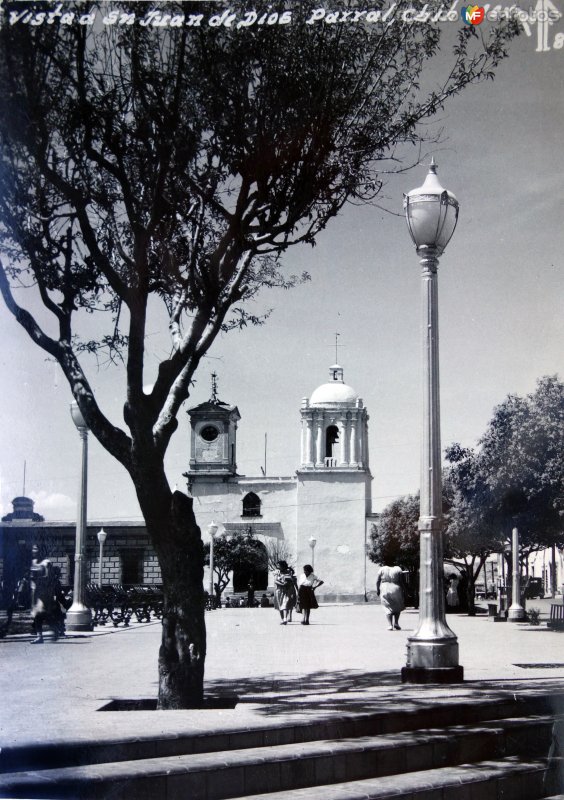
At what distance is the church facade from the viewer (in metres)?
53.5

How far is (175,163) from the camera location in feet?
24.8

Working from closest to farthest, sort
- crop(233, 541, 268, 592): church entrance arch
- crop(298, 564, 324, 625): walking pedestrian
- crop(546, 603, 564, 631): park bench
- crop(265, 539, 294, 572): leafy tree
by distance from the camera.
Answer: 1. crop(546, 603, 564, 631): park bench
2. crop(298, 564, 324, 625): walking pedestrian
3. crop(233, 541, 268, 592): church entrance arch
4. crop(265, 539, 294, 572): leafy tree

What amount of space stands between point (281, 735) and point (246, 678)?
11.5ft

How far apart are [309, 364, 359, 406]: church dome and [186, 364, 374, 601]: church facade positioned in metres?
0.05

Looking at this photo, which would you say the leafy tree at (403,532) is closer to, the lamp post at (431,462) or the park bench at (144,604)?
the park bench at (144,604)

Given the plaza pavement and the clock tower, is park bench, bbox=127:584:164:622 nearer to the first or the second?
the plaza pavement

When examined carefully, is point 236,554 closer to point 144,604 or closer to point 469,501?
point 144,604

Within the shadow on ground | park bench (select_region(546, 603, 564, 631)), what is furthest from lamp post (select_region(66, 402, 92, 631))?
park bench (select_region(546, 603, 564, 631))

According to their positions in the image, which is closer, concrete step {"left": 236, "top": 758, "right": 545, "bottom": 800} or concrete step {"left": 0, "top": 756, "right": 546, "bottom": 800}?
concrete step {"left": 0, "top": 756, "right": 546, "bottom": 800}

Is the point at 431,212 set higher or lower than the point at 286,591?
higher

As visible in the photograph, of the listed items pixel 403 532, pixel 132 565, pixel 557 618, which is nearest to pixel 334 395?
pixel 403 532

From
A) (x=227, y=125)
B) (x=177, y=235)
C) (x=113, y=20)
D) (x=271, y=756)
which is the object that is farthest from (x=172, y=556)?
→ (x=113, y=20)

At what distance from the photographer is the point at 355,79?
25.6 ft

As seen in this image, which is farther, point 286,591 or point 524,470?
point 286,591
